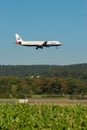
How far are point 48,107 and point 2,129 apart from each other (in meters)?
14.6

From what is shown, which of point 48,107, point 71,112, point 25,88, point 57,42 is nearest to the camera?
point 71,112

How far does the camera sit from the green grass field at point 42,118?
1313 inches

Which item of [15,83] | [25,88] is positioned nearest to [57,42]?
[25,88]

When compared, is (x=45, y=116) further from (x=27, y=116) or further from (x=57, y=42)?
(x=57, y=42)

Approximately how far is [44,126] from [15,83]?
526ft

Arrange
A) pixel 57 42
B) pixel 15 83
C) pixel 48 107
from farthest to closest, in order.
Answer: pixel 15 83 → pixel 57 42 → pixel 48 107

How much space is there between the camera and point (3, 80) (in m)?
191

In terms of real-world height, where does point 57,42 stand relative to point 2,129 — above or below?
above

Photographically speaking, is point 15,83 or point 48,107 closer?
point 48,107

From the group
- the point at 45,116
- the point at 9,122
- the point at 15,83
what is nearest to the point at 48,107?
the point at 45,116

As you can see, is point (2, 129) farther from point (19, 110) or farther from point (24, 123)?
point (19, 110)

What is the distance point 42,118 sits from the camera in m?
38.3

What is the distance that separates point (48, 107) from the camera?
47.2 meters

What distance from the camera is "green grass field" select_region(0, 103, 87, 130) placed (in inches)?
1313
